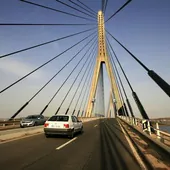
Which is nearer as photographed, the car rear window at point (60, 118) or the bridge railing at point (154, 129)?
the bridge railing at point (154, 129)

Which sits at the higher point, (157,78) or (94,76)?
(94,76)

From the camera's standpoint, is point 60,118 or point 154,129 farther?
point 60,118

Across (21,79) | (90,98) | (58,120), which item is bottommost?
(58,120)

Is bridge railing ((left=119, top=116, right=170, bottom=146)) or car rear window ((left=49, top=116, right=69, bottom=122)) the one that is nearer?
bridge railing ((left=119, top=116, right=170, bottom=146))

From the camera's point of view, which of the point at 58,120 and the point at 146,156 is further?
the point at 58,120

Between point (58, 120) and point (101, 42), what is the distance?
3886 cm

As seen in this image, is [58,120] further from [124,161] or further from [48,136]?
[124,161]

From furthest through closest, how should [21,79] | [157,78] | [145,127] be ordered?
[21,79] → [145,127] → [157,78]

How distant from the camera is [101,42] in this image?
52969 millimetres

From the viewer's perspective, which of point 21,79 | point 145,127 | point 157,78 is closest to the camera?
point 157,78

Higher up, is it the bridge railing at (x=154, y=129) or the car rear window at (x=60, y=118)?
the car rear window at (x=60, y=118)

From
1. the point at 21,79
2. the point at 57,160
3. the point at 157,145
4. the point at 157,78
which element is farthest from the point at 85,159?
the point at 21,79

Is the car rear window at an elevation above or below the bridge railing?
above

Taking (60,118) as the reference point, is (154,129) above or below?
below
